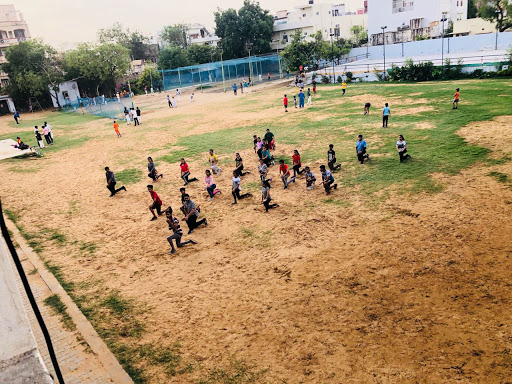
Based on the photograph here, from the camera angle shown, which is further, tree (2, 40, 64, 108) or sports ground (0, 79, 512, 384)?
tree (2, 40, 64, 108)

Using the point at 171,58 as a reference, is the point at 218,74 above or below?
below

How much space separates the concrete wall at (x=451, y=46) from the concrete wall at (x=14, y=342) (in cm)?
5010

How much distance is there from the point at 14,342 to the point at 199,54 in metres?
71.4

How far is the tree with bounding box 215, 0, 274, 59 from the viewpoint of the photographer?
208 feet

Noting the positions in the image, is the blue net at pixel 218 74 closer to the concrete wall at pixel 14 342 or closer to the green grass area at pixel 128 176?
the green grass area at pixel 128 176

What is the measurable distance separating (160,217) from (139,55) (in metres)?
78.0

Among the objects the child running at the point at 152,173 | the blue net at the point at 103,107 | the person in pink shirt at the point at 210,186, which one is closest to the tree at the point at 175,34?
the blue net at the point at 103,107

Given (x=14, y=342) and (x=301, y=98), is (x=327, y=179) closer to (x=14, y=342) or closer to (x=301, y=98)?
(x=14, y=342)

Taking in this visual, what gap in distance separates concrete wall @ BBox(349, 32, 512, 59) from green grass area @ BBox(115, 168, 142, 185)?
4193 cm

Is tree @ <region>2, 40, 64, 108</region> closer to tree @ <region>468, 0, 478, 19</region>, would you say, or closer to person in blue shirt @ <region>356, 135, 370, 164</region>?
person in blue shirt @ <region>356, 135, 370, 164</region>

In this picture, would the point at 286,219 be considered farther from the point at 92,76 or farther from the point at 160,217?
the point at 92,76

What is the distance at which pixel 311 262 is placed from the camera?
9305mm

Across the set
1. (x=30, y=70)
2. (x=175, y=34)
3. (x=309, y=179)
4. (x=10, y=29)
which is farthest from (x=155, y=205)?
(x=175, y=34)

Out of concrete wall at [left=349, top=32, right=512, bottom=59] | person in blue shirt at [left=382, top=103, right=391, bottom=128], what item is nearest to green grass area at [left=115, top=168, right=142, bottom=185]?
person in blue shirt at [left=382, top=103, right=391, bottom=128]
